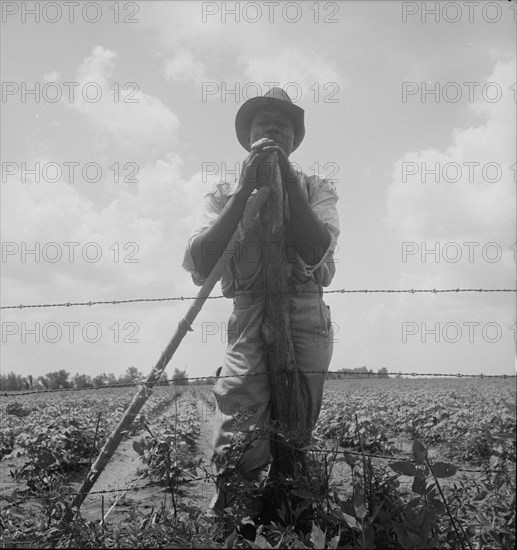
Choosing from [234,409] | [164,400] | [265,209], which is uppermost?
[265,209]

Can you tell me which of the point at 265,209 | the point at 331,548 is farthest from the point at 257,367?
the point at 331,548

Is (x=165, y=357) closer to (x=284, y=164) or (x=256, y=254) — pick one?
(x=256, y=254)

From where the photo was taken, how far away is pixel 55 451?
5.86 m

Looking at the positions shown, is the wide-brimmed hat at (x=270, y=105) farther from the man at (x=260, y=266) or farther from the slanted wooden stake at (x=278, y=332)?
the slanted wooden stake at (x=278, y=332)

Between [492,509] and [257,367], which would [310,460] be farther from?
[492,509]

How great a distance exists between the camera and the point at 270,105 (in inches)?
115

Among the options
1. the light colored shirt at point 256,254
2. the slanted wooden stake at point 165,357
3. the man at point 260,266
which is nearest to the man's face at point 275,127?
the man at point 260,266

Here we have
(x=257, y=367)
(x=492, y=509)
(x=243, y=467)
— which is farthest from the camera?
(x=257, y=367)

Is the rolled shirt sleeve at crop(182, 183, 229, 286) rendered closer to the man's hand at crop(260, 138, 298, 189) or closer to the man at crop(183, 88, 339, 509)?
the man at crop(183, 88, 339, 509)

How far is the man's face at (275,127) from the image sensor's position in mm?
2902

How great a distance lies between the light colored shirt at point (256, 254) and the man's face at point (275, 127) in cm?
21

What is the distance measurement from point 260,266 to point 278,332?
15.0 inches

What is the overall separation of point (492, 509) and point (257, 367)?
119cm

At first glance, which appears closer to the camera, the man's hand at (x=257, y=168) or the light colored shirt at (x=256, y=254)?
the man's hand at (x=257, y=168)
